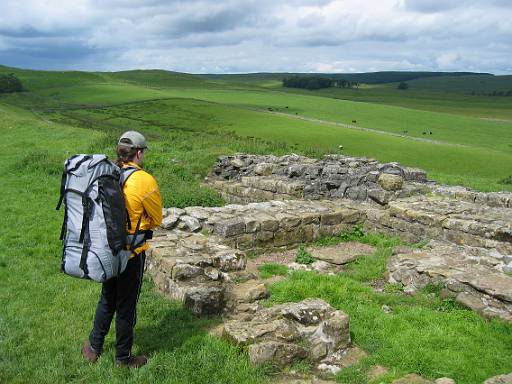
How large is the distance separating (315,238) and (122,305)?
650 centimetres

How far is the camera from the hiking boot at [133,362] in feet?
18.5

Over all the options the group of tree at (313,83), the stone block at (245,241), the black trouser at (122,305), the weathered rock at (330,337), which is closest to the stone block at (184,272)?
the black trouser at (122,305)

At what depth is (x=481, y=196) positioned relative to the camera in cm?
1383

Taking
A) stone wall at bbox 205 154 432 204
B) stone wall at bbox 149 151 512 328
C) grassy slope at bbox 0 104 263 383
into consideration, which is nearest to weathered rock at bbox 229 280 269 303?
stone wall at bbox 149 151 512 328

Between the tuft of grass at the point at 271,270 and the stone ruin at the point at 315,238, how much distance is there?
541 millimetres

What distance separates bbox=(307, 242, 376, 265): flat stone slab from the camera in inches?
394

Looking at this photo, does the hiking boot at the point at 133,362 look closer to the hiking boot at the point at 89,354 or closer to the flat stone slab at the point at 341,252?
the hiking boot at the point at 89,354

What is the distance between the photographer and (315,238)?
11.4 metres

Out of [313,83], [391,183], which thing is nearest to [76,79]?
[313,83]

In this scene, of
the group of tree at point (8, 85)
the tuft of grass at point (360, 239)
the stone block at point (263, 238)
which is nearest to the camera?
the stone block at point (263, 238)

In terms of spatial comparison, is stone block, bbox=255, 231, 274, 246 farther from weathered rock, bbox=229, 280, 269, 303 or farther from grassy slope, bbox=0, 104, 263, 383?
grassy slope, bbox=0, 104, 263, 383

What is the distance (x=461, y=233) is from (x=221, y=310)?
6221mm

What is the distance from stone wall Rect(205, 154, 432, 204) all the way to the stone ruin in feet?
0.13

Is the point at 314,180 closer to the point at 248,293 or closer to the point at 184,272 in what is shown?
the point at 248,293
